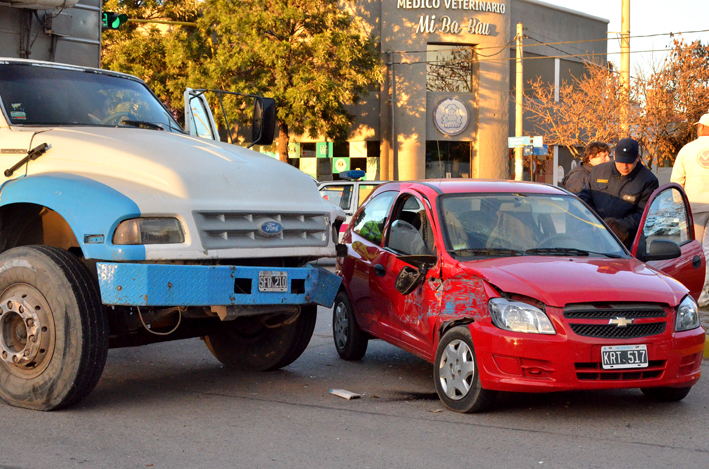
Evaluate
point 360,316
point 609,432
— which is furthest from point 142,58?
point 609,432

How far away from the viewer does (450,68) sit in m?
36.2

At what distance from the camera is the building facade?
116 feet

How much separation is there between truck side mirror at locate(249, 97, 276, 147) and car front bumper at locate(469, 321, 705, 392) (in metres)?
2.82

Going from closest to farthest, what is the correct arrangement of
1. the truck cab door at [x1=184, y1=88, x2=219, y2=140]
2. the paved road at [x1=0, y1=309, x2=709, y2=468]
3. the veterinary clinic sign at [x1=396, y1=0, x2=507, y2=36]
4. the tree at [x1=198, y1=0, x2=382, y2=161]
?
the paved road at [x1=0, y1=309, x2=709, y2=468] < the truck cab door at [x1=184, y1=88, x2=219, y2=140] < the tree at [x1=198, y1=0, x2=382, y2=161] < the veterinary clinic sign at [x1=396, y1=0, x2=507, y2=36]

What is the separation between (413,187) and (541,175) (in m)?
33.1

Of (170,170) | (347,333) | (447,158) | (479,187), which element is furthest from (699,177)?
(447,158)

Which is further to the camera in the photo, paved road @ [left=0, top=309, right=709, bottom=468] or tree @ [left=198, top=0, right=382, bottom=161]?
tree @ [left=198, top=0, right=382, bottom=161]

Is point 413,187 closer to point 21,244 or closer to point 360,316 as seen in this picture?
point 360,316

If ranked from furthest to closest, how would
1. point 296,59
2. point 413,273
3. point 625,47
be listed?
1. point 296,59
2. point 625,47
3. point 413,273

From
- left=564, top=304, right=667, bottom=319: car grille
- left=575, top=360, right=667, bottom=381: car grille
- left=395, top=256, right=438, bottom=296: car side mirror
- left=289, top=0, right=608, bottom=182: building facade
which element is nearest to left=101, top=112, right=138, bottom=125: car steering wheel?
left=395, top=256, right=438, bottom=296: car side mirror

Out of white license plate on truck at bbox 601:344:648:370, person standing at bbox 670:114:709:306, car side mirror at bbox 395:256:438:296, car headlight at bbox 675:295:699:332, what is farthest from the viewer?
person standing at bbox 670:114:709:306

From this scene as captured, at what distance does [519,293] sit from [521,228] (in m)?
1.17

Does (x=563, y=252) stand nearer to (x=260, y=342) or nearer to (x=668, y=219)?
(x=668, y=219)

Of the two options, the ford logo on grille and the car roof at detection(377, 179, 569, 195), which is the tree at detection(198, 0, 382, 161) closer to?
the car roof at detection(377, 179, 569, 195)
